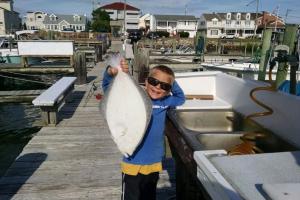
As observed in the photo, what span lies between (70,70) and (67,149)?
35.8 ft

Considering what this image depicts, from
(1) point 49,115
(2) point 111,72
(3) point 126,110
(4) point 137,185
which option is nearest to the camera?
(3) point 126,110

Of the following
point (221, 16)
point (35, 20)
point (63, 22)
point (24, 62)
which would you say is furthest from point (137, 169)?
point (35, 20)

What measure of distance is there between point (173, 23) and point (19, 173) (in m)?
83.2

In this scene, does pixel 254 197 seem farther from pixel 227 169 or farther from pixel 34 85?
pixel 34 85

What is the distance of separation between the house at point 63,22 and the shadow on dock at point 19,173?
92.7m

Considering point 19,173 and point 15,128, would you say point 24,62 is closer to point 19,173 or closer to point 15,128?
point 15,128

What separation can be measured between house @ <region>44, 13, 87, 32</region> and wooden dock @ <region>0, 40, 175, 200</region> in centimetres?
9177

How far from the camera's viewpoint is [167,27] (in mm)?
84938

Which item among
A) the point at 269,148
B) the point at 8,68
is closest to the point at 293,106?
the point at 269,148

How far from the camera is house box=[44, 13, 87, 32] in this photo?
3711 inches

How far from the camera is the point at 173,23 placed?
277 ft

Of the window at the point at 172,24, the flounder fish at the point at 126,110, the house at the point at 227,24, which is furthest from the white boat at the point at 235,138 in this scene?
the window at the point at 172,24

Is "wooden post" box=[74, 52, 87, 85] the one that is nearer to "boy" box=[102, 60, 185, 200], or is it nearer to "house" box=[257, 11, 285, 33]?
"house" box=[257, 11, 285, 33]

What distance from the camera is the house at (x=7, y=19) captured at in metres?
77.3
